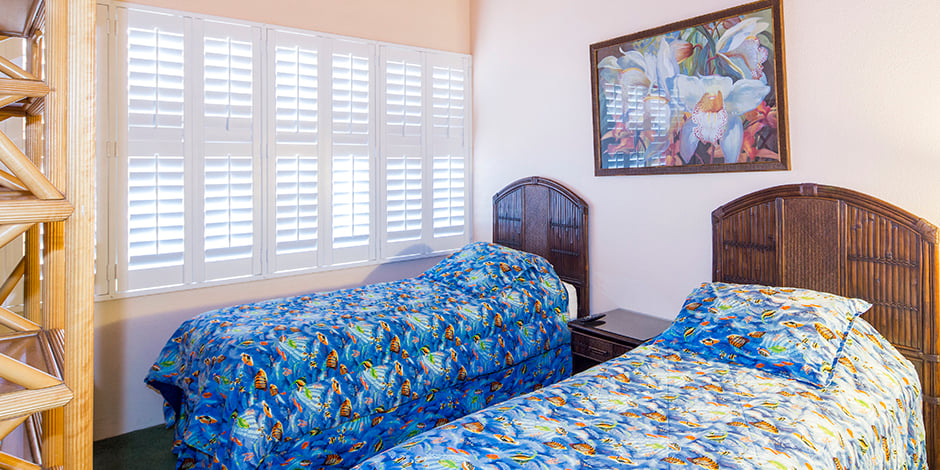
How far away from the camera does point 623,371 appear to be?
215 centimetres

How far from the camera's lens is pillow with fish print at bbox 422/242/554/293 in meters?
3.27

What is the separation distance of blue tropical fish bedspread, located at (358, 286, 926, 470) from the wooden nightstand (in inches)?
21.4

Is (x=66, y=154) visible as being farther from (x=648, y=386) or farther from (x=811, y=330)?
(x=811, y=330)

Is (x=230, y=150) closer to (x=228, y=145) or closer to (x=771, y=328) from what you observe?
(x=228, y=145)

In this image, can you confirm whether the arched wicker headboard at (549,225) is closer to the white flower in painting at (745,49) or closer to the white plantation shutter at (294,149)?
the white flower in painting at (745,49)

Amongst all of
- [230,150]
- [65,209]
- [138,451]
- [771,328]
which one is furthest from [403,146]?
[65,209]

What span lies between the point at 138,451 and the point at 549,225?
2.80 meters

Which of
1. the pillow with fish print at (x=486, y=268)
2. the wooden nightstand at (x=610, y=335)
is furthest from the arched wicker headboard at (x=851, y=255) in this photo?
the pillow with fish print at (x=486, y=268)

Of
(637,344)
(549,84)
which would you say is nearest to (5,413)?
(637,344)

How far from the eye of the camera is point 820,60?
8.13 feet

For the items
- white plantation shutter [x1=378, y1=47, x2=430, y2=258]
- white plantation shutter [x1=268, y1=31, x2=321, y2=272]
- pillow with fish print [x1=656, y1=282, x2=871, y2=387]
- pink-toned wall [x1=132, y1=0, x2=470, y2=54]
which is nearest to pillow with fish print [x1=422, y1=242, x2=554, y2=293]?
white plantation shutter [x1=378, y1=47, x2=430, y2=258]

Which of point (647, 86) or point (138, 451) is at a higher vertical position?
point (647, 86)

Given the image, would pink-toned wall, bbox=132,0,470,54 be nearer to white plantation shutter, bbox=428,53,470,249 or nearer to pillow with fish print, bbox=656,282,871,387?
white plantation shutter, bbox=428,53,470,249

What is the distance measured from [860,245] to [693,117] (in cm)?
102
